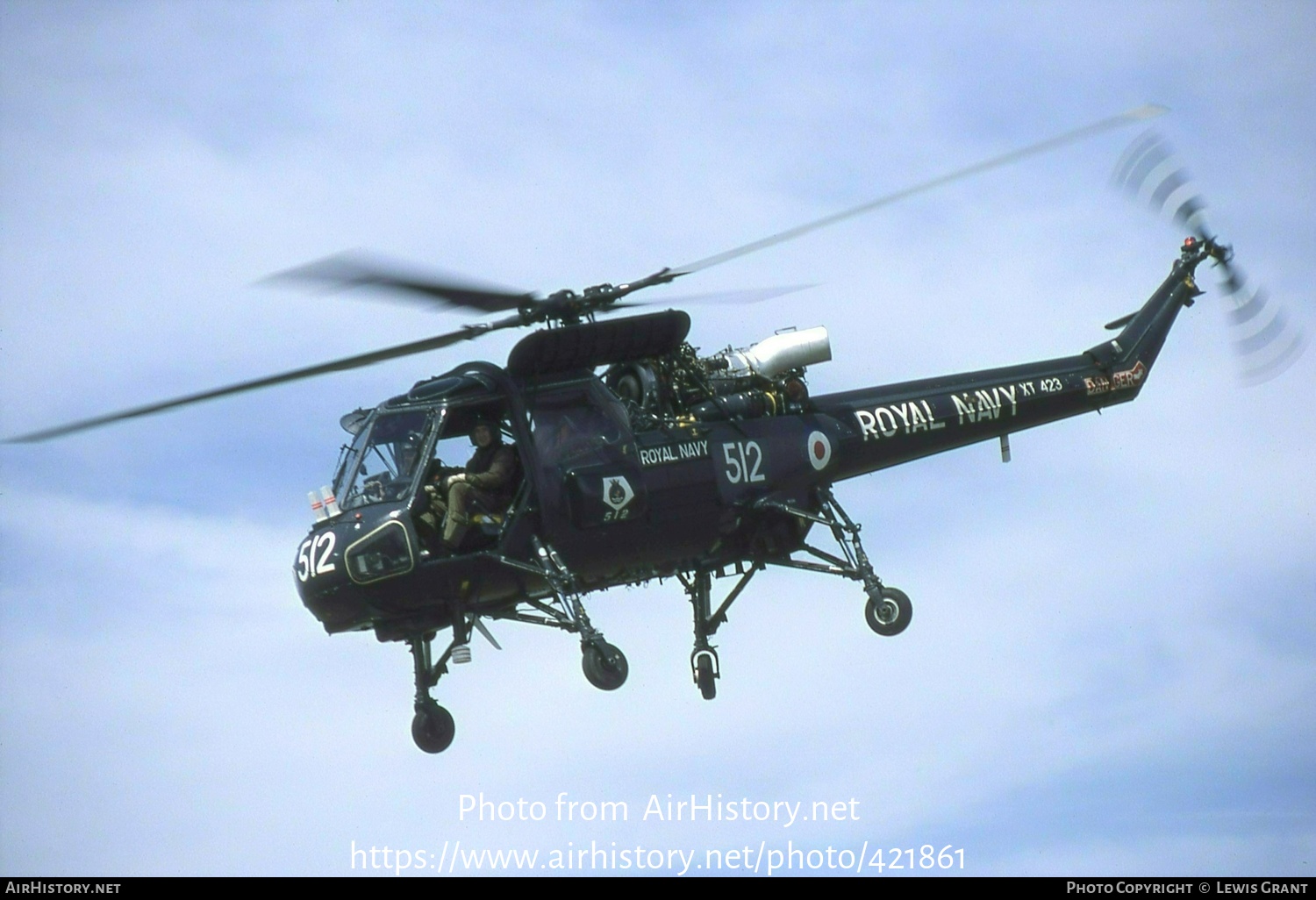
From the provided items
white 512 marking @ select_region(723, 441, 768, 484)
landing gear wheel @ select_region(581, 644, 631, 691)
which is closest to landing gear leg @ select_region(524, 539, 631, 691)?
landing gear wheel @ select_region(581, 644, 631, 691)

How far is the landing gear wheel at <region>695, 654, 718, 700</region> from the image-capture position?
25.2 metres

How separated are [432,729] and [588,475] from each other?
3.69 m

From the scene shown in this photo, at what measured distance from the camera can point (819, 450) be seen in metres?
25.8

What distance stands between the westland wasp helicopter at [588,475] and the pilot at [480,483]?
0.21 feet

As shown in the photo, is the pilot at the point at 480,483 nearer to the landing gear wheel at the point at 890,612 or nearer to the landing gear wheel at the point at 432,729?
the landing gear wheel at the point at 432,729

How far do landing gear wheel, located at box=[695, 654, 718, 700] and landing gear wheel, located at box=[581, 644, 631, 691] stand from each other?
247cm

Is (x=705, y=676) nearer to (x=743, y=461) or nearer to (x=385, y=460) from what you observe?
(x=743, y=461)

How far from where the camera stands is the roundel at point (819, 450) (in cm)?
2569

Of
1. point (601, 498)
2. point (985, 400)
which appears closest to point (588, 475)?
point (601, 498)

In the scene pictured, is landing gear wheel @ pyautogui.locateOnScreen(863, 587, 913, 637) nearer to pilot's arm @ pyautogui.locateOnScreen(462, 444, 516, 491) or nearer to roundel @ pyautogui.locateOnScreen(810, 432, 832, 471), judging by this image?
roundel @ pyautogui.locateOnScreen(810, 432, 832, 471)
